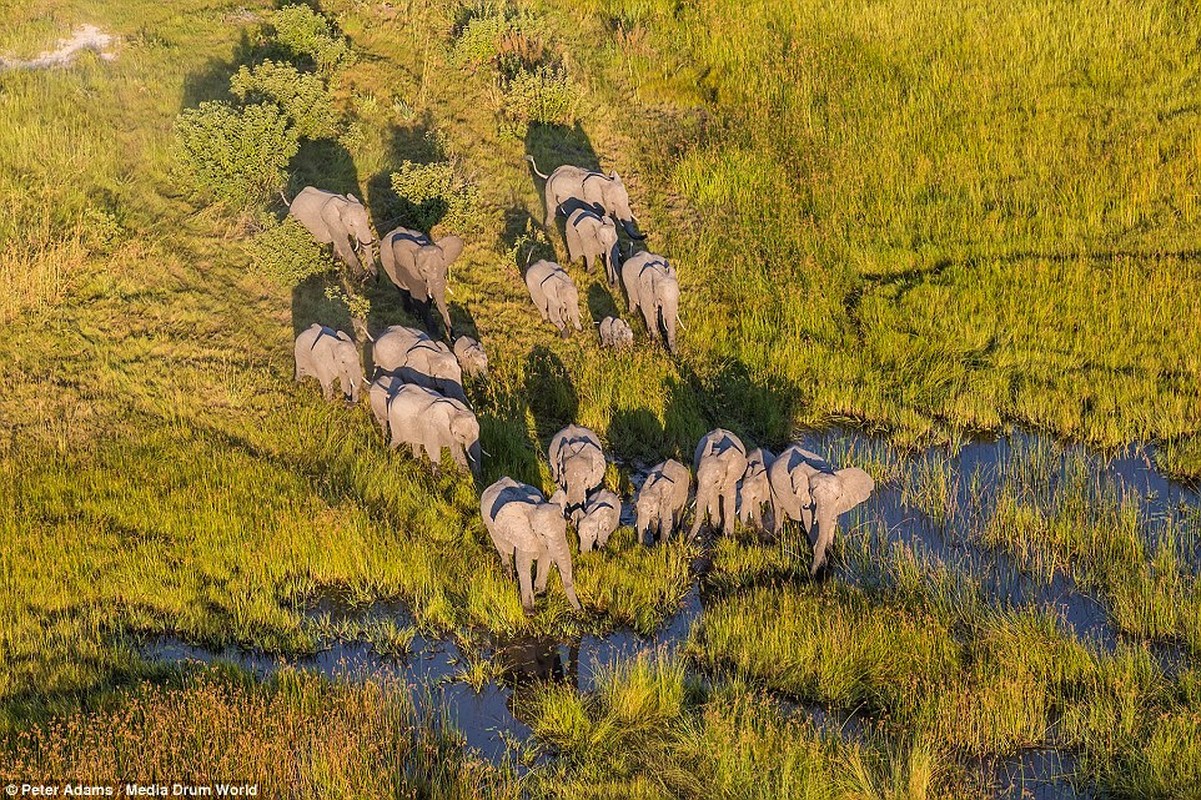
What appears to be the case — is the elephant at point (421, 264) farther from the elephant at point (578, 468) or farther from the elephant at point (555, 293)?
the elephant at point (578, 468)

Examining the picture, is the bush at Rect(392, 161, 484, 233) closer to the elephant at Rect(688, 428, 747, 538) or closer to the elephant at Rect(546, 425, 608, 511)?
the elephant at Rect(546, 425, 608, 511)

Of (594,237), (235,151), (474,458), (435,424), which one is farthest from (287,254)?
(474,458)

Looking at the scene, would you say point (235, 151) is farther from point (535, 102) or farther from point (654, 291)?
point (654, 291)

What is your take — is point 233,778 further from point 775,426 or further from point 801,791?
point 775,426

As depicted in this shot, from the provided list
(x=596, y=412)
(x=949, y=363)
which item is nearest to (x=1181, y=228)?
(x=949, y=363)

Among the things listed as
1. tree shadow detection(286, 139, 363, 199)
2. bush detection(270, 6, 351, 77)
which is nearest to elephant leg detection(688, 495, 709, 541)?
tree shadow detection(286, 139, 363, 199)

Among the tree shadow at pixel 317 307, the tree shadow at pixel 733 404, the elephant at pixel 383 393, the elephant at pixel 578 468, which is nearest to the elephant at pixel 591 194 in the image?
the tree shadow at pixel 733 404
